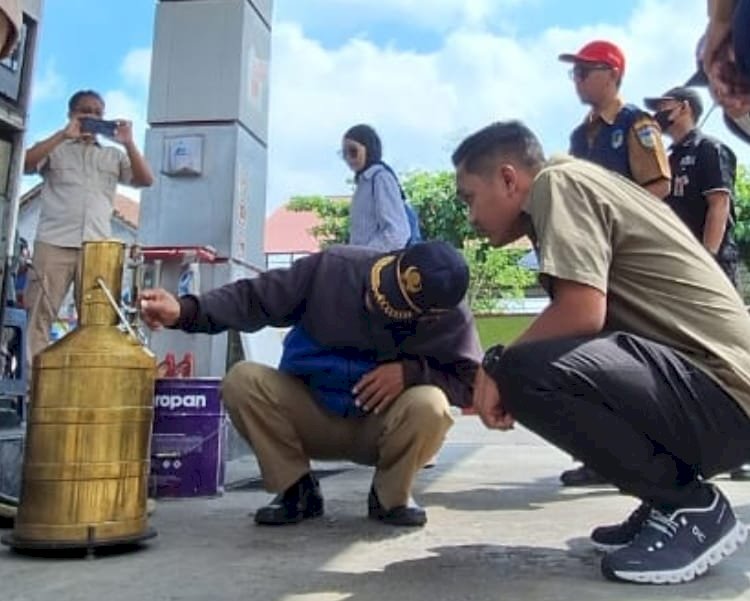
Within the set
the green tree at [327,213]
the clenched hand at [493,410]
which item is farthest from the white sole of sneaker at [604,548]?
the green tree at [327,213]

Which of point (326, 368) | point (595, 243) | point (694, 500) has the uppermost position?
point (595, 243)

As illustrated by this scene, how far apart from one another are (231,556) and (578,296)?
36.9 inches

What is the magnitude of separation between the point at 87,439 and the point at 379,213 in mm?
2156

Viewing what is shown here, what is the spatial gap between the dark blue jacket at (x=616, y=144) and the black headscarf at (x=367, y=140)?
106 centimetres

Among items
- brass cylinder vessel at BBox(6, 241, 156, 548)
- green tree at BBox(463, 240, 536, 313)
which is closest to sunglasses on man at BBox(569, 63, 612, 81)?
brass cylinder vessel at BBox(6, 241, 156, 548)

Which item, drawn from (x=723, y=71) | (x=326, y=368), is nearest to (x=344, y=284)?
(x=326, y=368)

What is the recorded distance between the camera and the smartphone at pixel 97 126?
3.82 m

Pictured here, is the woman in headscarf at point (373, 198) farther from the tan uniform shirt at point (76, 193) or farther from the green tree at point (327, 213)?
the green tree at point (327, 213)

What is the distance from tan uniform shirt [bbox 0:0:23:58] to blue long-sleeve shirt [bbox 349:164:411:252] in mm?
2478

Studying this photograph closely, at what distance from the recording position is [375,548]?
2.08m

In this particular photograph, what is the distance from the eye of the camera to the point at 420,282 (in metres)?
2.26

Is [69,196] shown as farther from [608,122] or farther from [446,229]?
[446,229]

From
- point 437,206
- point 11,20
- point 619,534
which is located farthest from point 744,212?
point 11,20

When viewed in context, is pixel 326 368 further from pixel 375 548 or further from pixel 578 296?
pixel 578 296
